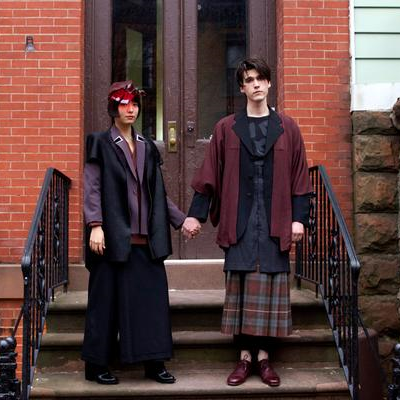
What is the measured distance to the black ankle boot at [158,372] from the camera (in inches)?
167

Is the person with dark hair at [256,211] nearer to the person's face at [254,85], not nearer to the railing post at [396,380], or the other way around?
the person's face at [254,85]

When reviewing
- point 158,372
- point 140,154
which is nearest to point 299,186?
point 140,154

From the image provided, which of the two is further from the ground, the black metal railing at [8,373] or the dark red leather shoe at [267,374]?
the black metal railing at [8,373]

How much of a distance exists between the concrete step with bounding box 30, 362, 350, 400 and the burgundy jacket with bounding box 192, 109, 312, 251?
Result: 869 mm

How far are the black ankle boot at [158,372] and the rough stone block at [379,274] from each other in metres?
2.01

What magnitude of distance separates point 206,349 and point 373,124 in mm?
2394

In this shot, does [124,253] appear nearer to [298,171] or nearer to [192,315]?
[192,315]

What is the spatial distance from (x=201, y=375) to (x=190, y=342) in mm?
248

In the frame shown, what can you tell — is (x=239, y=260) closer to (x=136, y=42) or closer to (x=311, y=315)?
(x=311, y=315)

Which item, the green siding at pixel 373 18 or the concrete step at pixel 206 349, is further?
the green siding at pixel 373 18

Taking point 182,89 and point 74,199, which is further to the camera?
point 182,89

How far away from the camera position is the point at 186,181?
19.5ft

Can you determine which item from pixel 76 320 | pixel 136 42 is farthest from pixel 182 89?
pixel 76 320

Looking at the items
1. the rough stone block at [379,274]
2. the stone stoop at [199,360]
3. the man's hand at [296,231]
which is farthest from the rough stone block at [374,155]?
the man's hand at [296,231]
